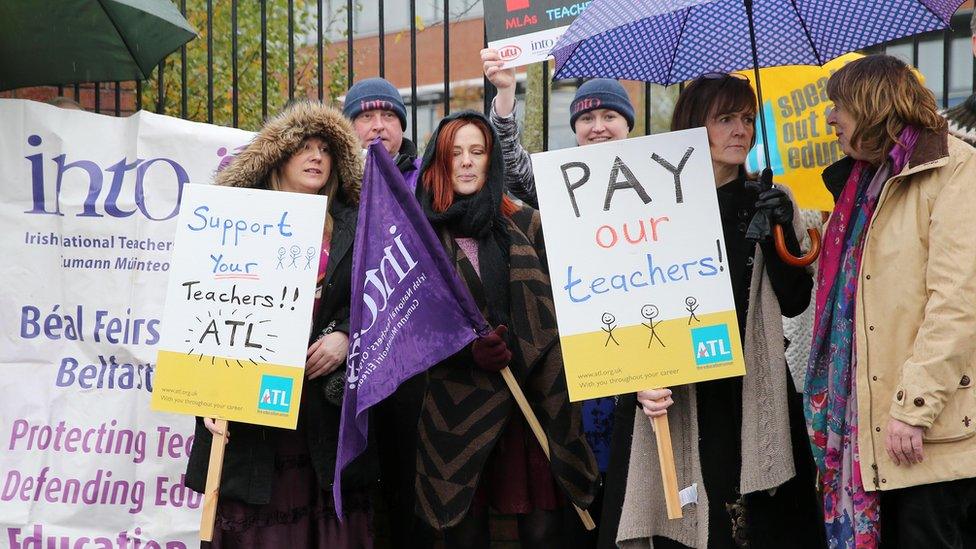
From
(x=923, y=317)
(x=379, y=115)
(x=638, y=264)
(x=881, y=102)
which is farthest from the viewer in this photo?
(x=379, y=115)

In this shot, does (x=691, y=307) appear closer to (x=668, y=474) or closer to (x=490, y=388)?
(x=668, y=474)

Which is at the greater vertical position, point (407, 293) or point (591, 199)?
point (591, 199)

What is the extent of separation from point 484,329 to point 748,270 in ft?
3.25

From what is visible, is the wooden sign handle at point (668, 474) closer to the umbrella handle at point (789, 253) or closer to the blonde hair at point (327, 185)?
the umbrella handle at point (789, 253)

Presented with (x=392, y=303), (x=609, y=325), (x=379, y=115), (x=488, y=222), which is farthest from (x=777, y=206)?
(x=379, y=115)

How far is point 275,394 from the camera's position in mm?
4262

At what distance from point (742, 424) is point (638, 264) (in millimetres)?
676

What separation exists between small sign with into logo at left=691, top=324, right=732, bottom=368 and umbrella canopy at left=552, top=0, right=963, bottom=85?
106 cm

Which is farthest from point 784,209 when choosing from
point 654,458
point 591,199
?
point 654,458

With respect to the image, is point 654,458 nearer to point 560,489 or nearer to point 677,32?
point 560,489

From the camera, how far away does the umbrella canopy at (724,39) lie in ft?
14.0

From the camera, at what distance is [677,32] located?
4.55m

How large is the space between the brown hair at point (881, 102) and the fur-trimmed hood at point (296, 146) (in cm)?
197

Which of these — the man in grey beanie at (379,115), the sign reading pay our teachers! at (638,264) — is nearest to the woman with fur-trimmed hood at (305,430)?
the man in grey beanie at (379,115)
